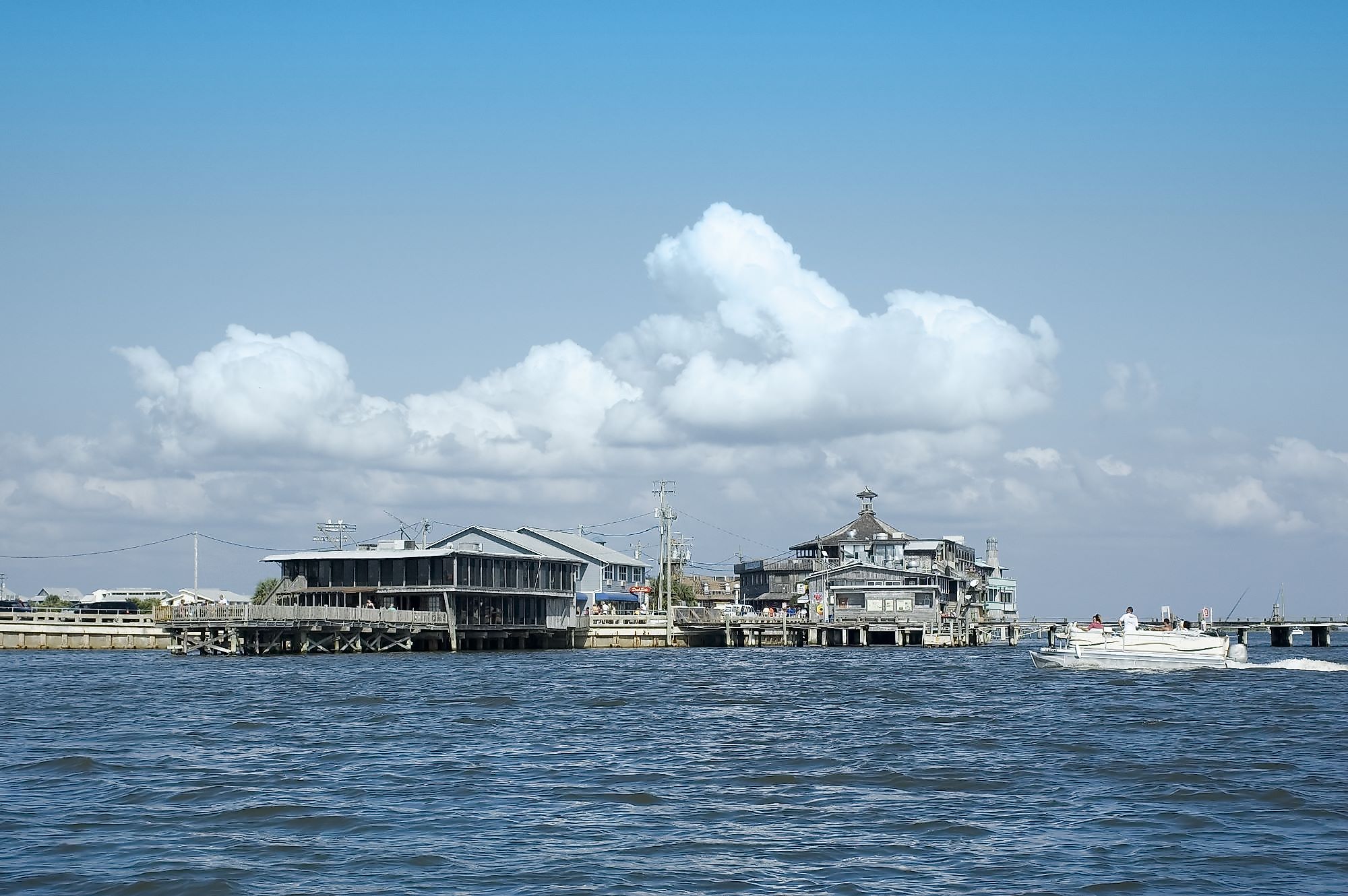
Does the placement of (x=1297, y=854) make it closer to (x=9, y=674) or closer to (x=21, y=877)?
(x=21, y=877)

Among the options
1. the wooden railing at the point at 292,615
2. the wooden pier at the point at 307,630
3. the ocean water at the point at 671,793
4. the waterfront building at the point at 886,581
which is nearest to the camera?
the ocean water at the point at 671,793

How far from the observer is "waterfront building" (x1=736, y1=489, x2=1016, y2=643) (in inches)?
4688

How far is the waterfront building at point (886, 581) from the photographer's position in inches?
4688

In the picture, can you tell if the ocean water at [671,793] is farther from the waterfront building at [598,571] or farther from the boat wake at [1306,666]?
the waterfront building at [598,571]

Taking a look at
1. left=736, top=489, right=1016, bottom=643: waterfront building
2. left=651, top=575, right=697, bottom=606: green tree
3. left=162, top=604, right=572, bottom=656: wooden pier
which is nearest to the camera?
left=162, top=604, right=572, bottom=656: wooden pier

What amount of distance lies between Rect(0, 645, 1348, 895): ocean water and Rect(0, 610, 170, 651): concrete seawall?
53.6 metres

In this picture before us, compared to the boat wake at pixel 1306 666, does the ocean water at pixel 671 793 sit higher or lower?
higher

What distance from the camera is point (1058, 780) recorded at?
1057 inches

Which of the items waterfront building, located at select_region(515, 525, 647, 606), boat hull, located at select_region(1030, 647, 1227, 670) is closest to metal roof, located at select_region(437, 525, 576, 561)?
waterfront building, located at select_region(515, 525, 647, 606)

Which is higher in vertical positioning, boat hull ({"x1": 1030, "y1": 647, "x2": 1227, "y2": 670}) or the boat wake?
boat hull ({"x1": 1030, "y1": 647, "x2": 1227, "y2": 670})

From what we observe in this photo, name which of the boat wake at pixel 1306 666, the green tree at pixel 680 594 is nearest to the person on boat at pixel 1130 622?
the boat wake at pixel 1306 666

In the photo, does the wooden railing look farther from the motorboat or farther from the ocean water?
the motorboat

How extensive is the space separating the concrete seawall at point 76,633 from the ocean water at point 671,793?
53.6 meters

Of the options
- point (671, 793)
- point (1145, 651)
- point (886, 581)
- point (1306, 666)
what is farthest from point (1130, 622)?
point (886, 581)
